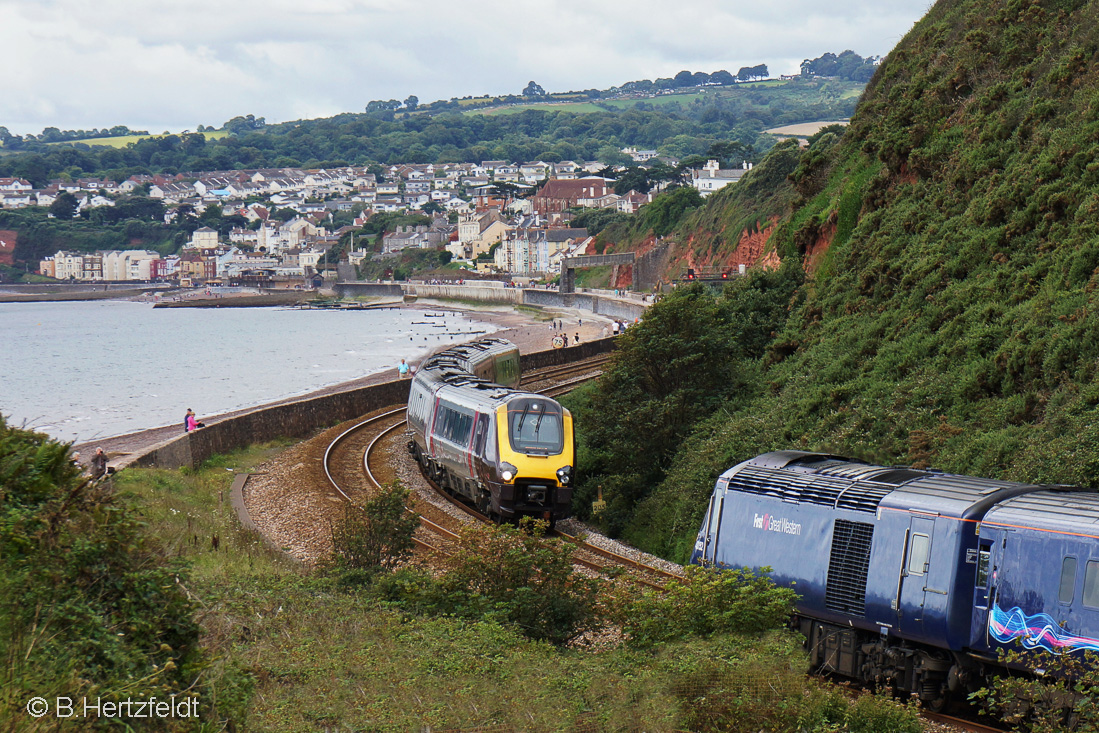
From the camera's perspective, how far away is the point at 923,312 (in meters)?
21.9

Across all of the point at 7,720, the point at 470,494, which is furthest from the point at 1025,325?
the point at 7,720

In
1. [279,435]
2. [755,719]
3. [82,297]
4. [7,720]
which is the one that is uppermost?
[7,720]

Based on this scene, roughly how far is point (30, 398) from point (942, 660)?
64523 mm

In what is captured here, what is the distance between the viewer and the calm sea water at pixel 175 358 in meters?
57.9

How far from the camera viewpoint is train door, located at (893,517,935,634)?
10750mm

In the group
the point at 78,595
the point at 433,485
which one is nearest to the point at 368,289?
the point at 433,485

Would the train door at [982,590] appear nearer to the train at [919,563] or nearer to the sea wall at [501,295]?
the train at [919,563]

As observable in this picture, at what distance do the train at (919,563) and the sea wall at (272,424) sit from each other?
17.5m

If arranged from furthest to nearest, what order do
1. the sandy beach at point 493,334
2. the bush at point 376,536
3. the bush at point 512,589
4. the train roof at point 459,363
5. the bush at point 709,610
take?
the sandy beach at point 493,334 → the train roof at point 459,363 → the bush at point 376,536 → the bush at point 512,589 → the bush at point 709,610

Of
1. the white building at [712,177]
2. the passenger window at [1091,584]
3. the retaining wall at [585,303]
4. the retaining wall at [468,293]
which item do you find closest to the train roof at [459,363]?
the passenger window at [1091,584]

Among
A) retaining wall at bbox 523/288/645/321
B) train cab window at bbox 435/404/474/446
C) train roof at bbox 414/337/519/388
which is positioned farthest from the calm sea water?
train cab window at bbox 435/404/474/446

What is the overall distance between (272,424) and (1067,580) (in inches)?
1051

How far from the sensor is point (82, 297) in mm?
169625

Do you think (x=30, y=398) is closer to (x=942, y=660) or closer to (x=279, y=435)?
(x=279, y=435)
